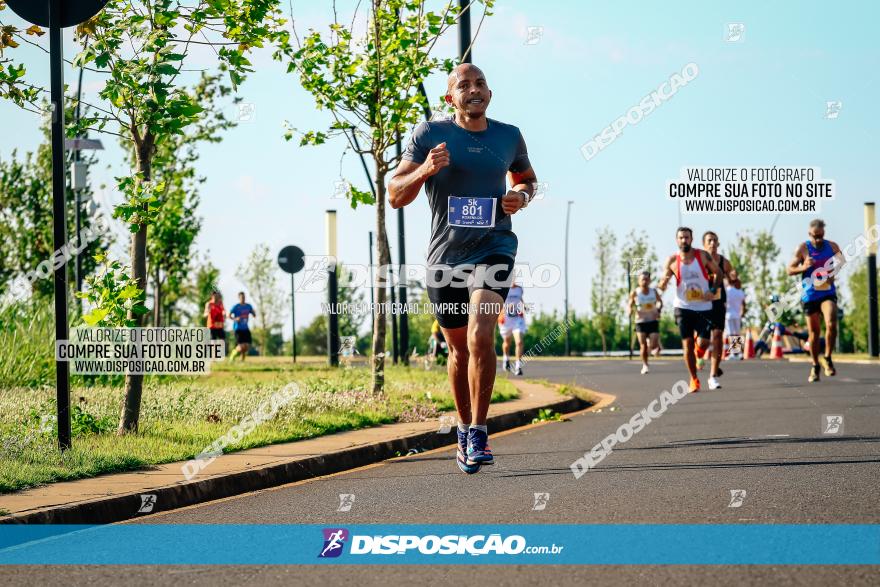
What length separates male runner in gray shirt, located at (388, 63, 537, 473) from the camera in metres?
6.18

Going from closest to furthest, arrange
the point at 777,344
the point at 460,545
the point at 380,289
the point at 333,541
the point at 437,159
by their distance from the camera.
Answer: the point at 460,545 < the point at 333,541 < the point at 437,159 < the point at 380,289 < the point at 777,344

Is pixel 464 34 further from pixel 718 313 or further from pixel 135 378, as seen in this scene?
pixel 135 378

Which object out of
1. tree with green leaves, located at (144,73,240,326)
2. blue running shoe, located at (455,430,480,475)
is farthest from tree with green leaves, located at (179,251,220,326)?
blue running shoe, located at (455,430,480,475)

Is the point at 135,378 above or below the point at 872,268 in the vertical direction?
below

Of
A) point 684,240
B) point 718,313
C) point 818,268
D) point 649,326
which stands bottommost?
point 649,326

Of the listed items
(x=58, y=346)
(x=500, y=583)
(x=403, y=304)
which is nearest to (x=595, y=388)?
(x=403, y=304)

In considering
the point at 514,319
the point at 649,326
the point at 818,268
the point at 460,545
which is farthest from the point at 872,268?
the point at 460,545

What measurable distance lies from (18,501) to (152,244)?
61.0 ft

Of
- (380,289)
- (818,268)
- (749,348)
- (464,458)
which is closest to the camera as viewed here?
(464,458)

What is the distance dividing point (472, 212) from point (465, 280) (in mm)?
402

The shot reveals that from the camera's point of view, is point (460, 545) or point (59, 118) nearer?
point (460, 545)

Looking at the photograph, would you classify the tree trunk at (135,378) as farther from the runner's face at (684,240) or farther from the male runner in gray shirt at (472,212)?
the runner's face at (684,240)

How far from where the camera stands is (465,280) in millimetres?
6336

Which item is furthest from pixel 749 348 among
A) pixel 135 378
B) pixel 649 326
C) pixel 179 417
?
pixel 135 378
